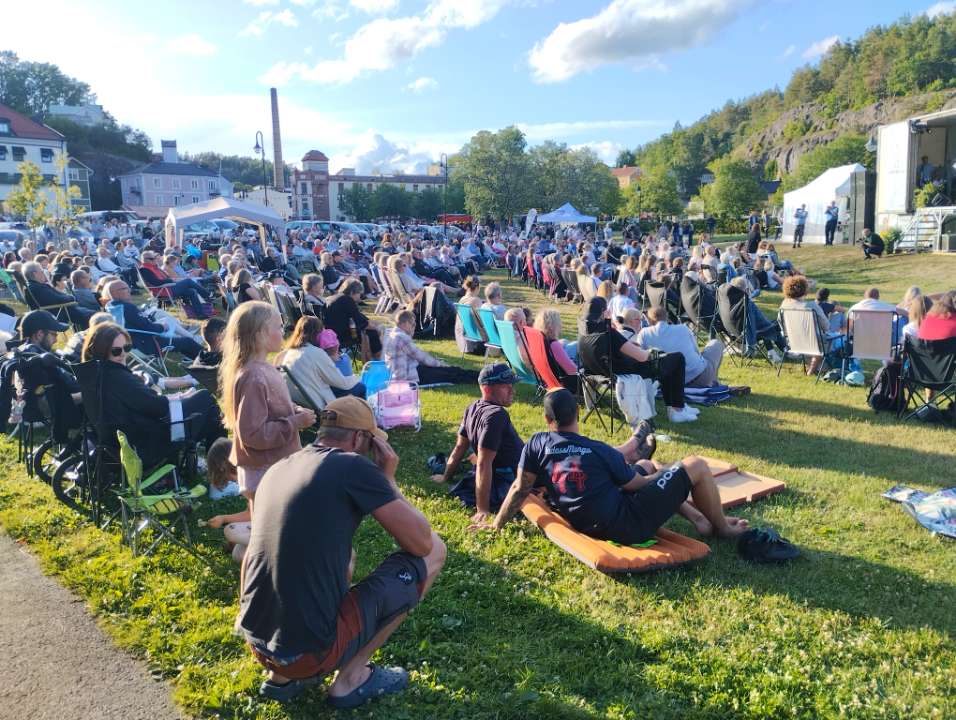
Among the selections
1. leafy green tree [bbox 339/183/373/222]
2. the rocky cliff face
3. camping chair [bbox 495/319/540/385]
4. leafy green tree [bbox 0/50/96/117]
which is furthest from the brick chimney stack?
camping chair [bbox 495/319/540/385]

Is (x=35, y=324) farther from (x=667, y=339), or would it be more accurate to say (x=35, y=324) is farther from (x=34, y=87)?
(x=34, y=87)

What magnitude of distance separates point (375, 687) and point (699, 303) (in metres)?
8.69

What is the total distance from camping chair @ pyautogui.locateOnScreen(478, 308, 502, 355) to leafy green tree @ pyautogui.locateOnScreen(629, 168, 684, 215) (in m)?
49.4

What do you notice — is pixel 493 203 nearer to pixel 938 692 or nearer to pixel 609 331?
pixel 609 331

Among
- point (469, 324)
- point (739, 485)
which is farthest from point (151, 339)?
point (739, 485)

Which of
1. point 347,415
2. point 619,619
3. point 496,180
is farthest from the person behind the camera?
point 496,180

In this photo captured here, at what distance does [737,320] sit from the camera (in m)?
9.71

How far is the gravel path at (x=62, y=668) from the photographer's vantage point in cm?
296

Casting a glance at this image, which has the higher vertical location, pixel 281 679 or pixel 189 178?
pixel 189 178

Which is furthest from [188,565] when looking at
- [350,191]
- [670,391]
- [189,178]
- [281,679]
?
[350,191]

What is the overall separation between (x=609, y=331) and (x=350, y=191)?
89.1m

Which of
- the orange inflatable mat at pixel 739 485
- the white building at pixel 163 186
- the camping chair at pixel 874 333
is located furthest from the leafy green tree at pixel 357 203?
the orange inflatable mat at pixel 739 485

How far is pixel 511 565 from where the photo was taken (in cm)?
417

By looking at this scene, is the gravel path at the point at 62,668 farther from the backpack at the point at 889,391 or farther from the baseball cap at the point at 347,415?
the backpack at the point at 889,391
